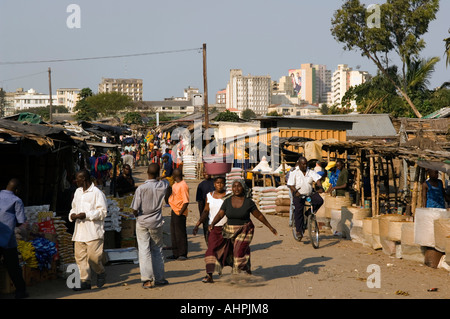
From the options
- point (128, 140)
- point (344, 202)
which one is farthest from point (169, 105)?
point (344, 202)

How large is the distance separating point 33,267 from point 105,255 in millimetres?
1826

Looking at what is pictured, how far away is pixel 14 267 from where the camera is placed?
7.90 meters

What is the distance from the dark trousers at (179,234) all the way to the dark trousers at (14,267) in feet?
11.6

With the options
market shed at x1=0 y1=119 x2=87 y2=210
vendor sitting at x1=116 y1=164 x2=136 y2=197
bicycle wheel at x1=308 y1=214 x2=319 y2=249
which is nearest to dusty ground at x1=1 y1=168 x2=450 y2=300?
bicycle wheel at x1=308 y1=214 x2=319 y2=249

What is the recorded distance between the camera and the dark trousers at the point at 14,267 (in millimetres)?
7879

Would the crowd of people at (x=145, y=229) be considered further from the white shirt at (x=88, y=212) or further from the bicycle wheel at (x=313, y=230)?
the bicycle wheel at (x=313, y=230)

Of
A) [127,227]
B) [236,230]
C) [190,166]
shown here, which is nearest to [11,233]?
[236,230]

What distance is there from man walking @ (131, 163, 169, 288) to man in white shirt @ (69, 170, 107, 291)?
0.49m

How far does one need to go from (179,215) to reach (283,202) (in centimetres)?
748

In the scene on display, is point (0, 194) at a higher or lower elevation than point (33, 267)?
higher

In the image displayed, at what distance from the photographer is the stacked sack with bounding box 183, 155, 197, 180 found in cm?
3152
